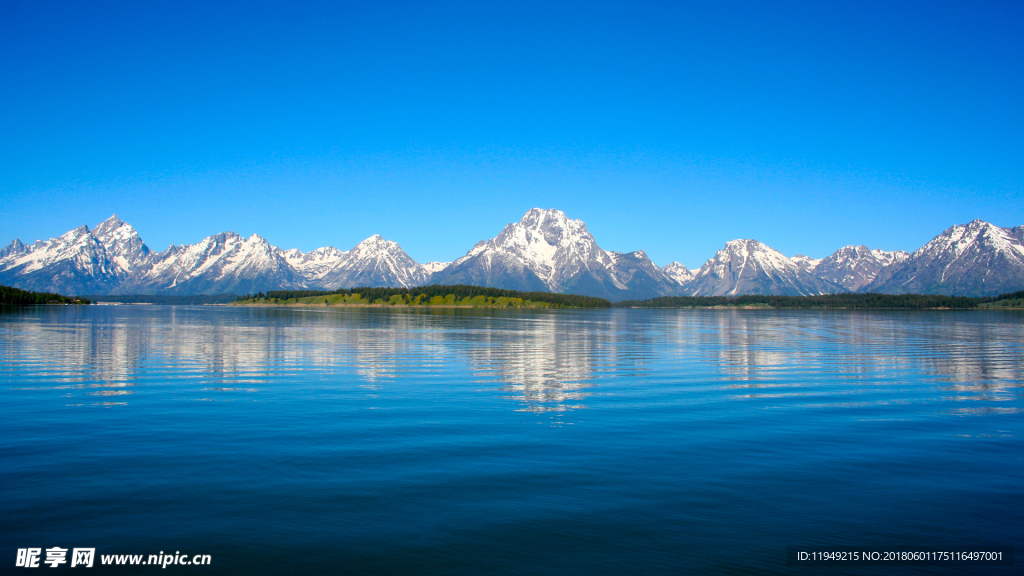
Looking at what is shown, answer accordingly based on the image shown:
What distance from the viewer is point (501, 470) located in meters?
18.6

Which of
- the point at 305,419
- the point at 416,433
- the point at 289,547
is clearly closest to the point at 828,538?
the point at 289,547

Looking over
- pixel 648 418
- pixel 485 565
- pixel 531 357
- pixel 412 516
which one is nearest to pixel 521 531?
pixel 485 565

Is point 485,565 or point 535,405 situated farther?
point 535,405

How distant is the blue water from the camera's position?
42.6 ft

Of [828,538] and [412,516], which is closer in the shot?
[828,538]

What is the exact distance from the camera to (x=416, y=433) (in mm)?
23875

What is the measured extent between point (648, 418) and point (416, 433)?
1128cm

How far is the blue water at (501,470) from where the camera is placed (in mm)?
12977

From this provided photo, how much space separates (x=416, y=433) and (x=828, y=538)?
50.7 feet

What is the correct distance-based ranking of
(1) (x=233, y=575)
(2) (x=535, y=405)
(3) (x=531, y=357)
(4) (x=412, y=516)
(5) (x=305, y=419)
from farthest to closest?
(3) (x=531, y=357) < (2) (x=535, y=405) < (5) (x=305, y=419) < (4) (x=412, y=516) < (1) (x=233, y=575)

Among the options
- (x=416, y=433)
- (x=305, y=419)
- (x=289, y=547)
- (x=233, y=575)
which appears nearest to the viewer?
(x=233, y=575)

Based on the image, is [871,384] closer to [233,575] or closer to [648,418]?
[648,418]

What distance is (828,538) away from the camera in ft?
44.8

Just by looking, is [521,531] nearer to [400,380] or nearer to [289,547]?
[289,547]
